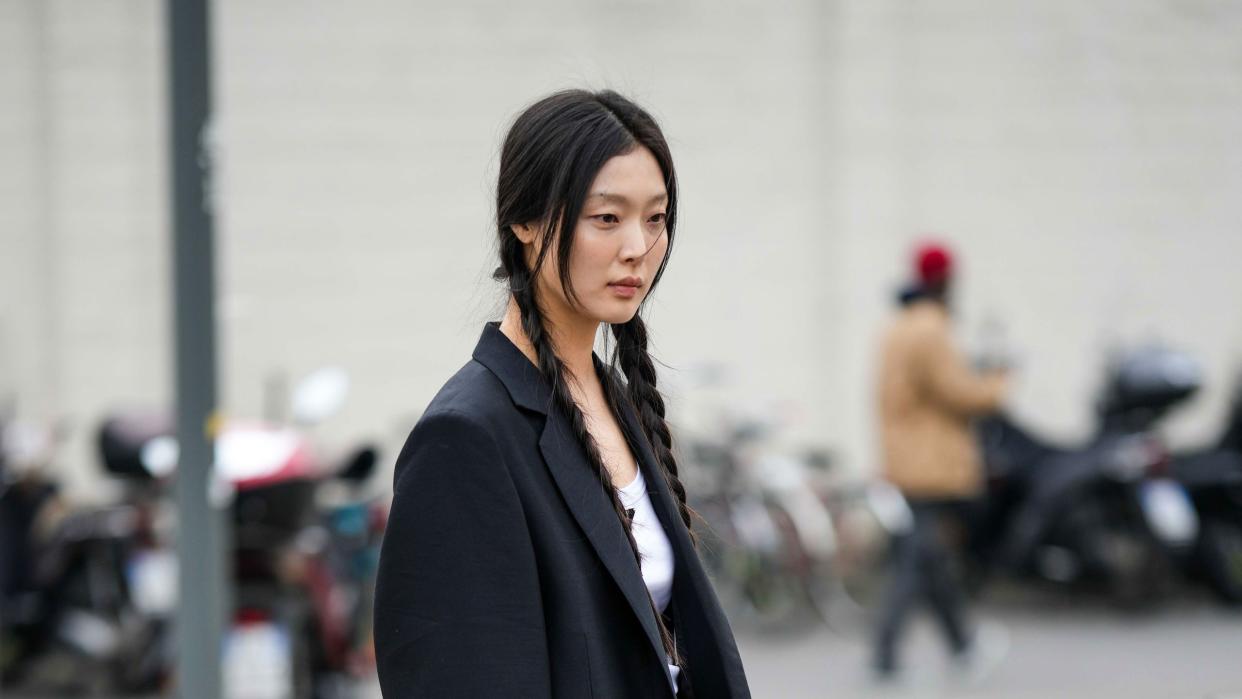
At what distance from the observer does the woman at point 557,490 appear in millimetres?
1735

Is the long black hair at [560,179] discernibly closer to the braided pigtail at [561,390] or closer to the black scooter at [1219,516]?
the braided pigtail at [561,390]

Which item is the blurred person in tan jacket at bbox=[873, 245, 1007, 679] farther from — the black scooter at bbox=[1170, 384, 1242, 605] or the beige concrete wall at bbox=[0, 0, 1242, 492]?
the beige concrete wall at bbox=[0, 0, 1242, 492]

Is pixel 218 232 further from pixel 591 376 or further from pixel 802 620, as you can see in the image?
pixel 802 620

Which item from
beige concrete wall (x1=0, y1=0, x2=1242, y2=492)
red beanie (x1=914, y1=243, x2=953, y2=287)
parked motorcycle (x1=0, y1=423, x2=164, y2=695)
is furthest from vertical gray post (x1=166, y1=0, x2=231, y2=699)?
beige concrete wall (x1=0, y1=0, x2=1242, y2=492)

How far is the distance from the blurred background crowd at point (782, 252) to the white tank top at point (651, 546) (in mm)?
5659

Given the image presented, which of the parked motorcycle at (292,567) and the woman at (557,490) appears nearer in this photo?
the woman at (557,490)

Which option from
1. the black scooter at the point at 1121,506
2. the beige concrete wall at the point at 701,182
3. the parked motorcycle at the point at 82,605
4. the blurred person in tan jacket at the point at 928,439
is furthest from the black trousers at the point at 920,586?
the parked motorcycle at the point at 82,605

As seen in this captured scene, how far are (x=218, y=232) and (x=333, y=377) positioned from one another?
7.82 ft

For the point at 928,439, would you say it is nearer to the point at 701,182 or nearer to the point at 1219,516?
the point at 1219,516

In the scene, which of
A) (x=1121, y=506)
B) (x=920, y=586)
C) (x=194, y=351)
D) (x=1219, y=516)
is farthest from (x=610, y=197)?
(x=1219, y=516)

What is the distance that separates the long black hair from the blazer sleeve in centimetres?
21

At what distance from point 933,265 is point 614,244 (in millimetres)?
5244

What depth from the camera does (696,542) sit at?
218 centimetres

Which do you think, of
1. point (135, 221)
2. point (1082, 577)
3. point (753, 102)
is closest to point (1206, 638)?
point (1082, 577)
